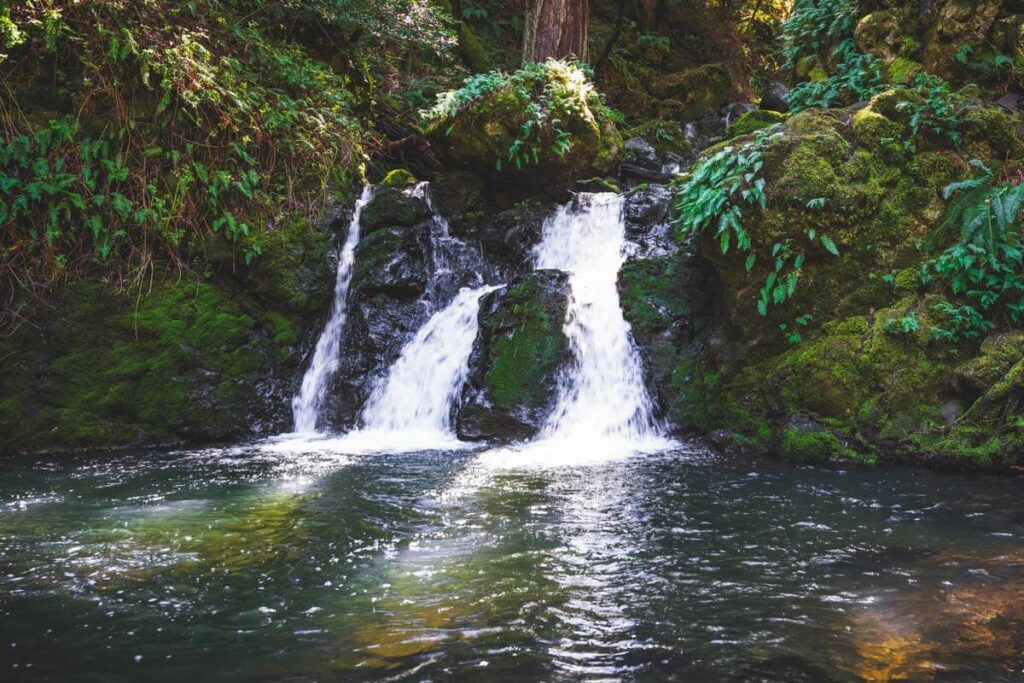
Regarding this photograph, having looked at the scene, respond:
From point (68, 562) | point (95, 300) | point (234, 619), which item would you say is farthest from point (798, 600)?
point (95, 300)

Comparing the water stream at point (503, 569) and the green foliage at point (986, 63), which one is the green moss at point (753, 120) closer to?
the green foliage at point (986, 63)

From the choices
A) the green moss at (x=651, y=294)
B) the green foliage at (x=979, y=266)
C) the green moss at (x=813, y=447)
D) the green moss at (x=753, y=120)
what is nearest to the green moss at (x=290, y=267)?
the green moss at (x=651, y=294)

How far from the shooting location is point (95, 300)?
337 inches

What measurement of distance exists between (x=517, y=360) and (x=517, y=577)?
517 cm

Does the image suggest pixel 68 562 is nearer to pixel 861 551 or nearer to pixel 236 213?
pixel 861 551

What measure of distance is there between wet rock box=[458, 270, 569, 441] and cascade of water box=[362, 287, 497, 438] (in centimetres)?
25

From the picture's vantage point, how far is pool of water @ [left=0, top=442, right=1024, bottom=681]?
302 cm

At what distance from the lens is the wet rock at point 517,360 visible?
28.2 ft

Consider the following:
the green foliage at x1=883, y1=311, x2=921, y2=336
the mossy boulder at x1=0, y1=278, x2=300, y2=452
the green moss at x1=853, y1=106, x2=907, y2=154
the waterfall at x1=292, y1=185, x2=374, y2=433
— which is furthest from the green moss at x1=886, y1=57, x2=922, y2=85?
the mossy boulder at x1=0, y1=278, x2=300, y2=452

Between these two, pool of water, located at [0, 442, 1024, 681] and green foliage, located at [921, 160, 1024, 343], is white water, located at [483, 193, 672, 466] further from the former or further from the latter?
green foliage, located at [921, 160, 1024, 343]

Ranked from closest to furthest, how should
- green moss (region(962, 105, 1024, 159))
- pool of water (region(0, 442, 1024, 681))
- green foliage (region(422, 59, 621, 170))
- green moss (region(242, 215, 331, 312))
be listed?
pool of water (region(0, 442, 1024, 681)) → green moss (region(962, 105, 1024, 159)) → green moss (region(242, 215, 331, 312)) → green foliage (region(422, 59, 621, 170))

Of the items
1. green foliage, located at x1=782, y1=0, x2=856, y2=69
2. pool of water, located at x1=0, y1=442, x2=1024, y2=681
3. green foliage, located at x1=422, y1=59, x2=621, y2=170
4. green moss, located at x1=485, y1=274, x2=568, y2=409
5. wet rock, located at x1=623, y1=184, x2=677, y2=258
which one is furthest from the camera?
green foliage, located at x1=422, y1=59, x2=621, y2=170

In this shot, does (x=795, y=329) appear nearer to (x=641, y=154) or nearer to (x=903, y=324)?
(x=903, y=324)

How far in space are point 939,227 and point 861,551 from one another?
15.3 ft
